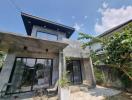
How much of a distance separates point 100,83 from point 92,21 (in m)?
7.80

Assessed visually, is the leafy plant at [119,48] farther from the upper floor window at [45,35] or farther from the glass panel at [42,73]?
the upper floor window at [45,35]

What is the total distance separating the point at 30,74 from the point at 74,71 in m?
4.78

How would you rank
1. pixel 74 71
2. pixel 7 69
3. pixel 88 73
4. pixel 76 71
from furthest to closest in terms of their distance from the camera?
1. pixel 76 71
2. pixel 74 71
3. pixel 88 73
4. pixel 7 69

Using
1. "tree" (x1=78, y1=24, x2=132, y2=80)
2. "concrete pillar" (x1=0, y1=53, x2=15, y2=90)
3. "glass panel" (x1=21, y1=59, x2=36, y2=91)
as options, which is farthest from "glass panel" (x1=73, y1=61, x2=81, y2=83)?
"concrete pillar" (x1=0, y1=53, x2=15, y2=90)

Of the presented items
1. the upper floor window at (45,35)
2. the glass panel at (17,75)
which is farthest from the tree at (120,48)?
the glass panel at (17,75)

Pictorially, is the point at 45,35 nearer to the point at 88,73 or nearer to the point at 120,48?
the point at 88,73

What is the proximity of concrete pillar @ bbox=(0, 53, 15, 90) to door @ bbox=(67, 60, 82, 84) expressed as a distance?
220 inches

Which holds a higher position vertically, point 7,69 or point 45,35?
point 45,35

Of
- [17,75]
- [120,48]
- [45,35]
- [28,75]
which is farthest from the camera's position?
[45,35]

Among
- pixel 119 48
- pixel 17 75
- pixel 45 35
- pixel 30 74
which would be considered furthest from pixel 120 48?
pixel 45 35

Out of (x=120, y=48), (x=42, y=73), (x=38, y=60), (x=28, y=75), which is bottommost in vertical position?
(x=28, y=75)

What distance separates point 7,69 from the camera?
7664 millimetres

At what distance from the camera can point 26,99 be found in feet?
22.5

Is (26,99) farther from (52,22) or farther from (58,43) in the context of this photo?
(52,22)
